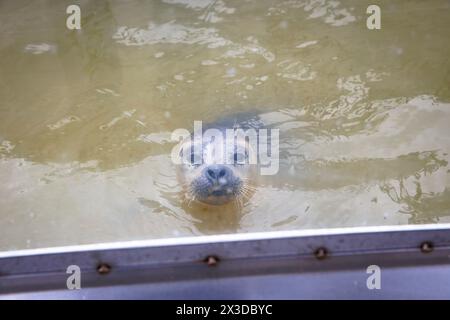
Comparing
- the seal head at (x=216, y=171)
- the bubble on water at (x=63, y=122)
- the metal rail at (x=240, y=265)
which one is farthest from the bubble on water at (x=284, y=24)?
the metal rail at (x=240, y=265)

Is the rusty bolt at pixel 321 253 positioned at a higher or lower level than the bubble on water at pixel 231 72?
lower

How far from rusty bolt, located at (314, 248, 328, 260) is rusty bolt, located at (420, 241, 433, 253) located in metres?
0.31

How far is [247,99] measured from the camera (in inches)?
155

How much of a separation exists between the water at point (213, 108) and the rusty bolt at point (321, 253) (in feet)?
5.15

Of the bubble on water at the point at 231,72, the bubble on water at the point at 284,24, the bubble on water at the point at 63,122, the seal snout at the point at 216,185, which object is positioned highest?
the bubble on water at the point at 284,24

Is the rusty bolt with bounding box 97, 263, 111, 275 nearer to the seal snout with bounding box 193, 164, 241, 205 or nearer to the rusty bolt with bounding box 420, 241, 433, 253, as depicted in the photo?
the rusty bolt with bounding box 420, 241, 433, 253

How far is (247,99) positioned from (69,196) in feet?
4.75

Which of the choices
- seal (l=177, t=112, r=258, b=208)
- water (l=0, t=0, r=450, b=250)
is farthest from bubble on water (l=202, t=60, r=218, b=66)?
seal (l=177, t=112, r=258, b=208)

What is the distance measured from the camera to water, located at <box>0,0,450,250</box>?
3.31 m

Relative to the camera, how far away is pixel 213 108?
12.7ft

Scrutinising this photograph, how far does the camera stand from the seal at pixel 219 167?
11.0ft

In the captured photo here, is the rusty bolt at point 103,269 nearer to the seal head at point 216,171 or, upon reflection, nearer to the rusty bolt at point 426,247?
the rusty bolt at point 426,247

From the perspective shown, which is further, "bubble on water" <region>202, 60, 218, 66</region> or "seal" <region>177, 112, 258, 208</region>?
"bubble on water" <region>202, 60, 218, 66</region>

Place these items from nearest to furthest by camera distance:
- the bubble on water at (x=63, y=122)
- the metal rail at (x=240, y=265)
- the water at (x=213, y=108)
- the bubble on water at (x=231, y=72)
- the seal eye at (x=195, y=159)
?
the metal rail at (x=240, y=265)
the water at (x=213, y=108)
the seal eye at (x=195, y=159)
the bubble on water at (x=63, y=122)
the bubble on water at (x=231, y=72)
